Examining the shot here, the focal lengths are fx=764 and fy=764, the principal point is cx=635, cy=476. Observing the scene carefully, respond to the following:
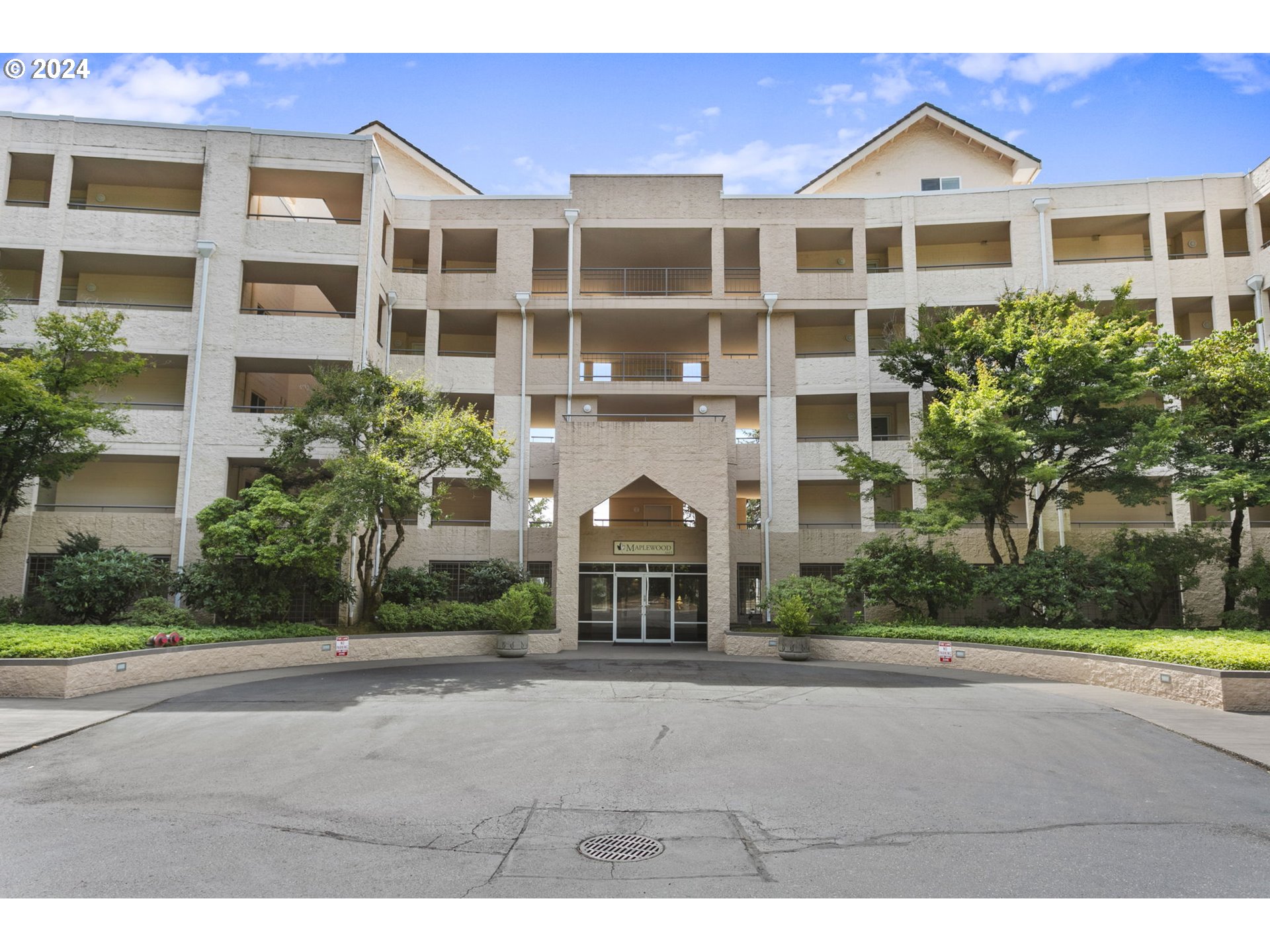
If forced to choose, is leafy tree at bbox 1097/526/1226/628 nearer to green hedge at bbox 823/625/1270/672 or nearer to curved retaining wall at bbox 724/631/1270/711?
green hedge at bbox 823/625/1270/672

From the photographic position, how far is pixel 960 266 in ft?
87.4

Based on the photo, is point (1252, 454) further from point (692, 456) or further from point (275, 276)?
point (275, 276)

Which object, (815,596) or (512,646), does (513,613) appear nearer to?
(512,646)

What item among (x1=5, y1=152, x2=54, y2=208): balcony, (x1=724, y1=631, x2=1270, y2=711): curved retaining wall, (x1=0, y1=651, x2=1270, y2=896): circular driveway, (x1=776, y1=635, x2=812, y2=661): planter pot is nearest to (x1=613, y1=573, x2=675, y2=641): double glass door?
(x1=724, y1=631, x2=1270, y2=711): curved retaining wall

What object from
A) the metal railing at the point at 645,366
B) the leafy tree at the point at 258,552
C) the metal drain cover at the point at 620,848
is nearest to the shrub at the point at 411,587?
the leafy tree at the point at 258,552

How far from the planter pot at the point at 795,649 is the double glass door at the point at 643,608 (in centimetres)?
533

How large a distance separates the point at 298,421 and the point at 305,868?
1489cm

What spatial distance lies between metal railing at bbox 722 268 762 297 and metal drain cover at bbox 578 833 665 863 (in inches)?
916

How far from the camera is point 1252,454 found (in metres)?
20.1

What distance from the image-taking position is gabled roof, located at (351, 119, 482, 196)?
29281 mm

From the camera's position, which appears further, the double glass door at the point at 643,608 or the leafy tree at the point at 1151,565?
the double glass door at the point at 643,608

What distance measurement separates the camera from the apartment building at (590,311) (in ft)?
73.8

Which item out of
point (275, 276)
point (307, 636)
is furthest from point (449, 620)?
point (275, 276)

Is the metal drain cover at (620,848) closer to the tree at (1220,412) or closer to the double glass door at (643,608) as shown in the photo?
the double glass door at (643,608)
